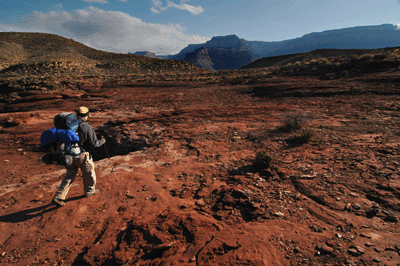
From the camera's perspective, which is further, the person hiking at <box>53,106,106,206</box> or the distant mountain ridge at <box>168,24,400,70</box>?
the distant mountain ridge at <box>168,24,400,70</box>

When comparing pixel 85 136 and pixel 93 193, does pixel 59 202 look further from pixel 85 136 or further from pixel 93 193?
pixel 85 136

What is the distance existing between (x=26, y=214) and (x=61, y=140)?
177 cm

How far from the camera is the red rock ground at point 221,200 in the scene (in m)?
2.44

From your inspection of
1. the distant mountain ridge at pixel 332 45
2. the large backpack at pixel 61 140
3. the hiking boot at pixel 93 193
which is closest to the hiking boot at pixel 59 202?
the hiking boot at pixel 93 193

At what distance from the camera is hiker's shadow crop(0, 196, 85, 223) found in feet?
11.5

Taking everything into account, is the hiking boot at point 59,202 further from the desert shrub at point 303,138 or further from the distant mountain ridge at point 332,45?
the distant mountain ridge at point 332,45

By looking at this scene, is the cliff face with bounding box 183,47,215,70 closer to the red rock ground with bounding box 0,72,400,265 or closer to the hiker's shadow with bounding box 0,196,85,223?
the red rock ground with bounding box 0,72,400,265

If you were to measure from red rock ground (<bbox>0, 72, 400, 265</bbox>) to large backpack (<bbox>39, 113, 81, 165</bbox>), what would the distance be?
3.64ft

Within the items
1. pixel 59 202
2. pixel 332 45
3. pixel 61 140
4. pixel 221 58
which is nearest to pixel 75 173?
pixel 59 202

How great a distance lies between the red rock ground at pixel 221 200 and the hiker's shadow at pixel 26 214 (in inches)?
0.9

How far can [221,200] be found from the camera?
3.54 meters

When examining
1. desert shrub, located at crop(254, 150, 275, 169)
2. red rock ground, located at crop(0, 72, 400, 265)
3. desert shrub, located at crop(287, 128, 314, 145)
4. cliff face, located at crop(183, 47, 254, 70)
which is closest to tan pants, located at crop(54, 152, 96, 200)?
red rock ground, located at crop(0, 72, 400, 265)

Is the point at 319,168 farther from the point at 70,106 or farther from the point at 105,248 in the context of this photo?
the point at 70,106

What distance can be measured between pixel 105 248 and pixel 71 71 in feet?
137
